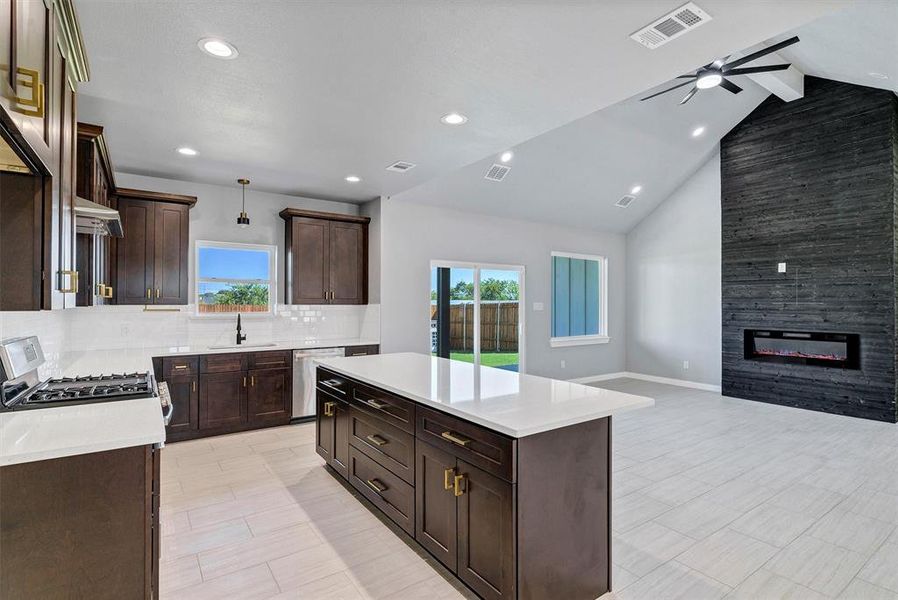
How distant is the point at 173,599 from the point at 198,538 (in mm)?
580

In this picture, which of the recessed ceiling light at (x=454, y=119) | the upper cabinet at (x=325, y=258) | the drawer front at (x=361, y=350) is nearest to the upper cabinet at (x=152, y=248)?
the upper cabinet at (x=325, y=258)

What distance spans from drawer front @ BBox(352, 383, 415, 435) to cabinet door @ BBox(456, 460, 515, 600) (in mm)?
485

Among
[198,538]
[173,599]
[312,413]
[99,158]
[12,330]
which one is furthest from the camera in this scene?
[312,413]

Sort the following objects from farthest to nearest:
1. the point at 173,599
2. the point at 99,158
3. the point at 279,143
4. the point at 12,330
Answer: the point at 279,143 → the point at 99,158 → the point at 12,330 → the point at 173,599

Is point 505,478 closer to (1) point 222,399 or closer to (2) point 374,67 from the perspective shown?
(2) point 374,67

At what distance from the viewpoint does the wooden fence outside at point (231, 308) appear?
16.8 ft

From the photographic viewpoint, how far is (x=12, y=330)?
2477mm

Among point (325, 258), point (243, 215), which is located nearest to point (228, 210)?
point (243, 215)

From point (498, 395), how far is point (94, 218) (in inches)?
95.7

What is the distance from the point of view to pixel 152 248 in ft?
15.0

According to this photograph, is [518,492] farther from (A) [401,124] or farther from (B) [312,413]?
(B) [312,413]

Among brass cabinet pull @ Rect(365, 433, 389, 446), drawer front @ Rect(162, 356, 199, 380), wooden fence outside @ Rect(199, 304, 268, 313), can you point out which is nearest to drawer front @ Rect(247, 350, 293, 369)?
drawer front @ Rect(162, 356, 199, 380)

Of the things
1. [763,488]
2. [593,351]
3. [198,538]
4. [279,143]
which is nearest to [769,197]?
[593,351]

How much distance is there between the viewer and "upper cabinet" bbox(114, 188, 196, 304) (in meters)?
4.44
